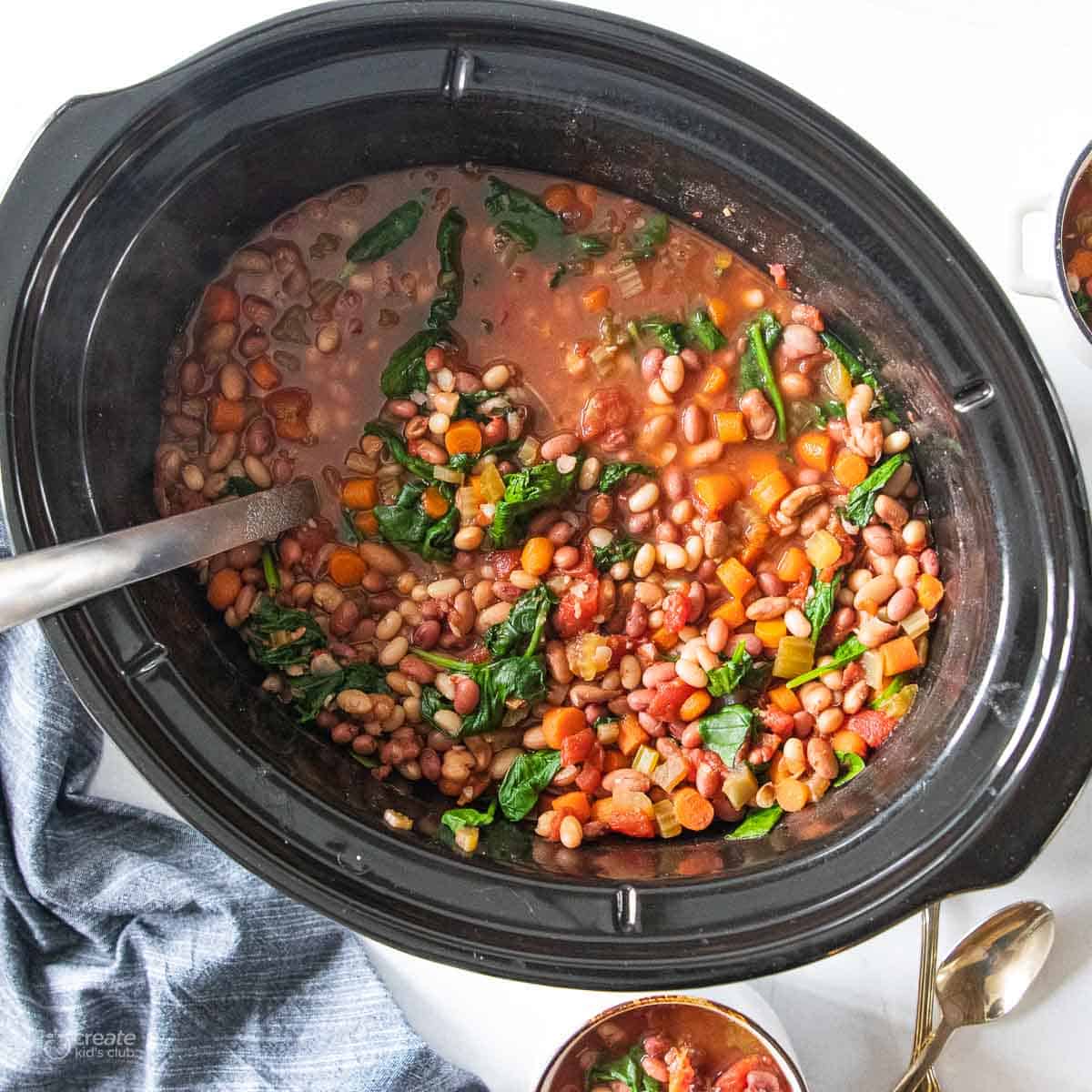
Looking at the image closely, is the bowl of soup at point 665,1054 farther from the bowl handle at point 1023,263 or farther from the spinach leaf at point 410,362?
the bowl handle at point 1023,263

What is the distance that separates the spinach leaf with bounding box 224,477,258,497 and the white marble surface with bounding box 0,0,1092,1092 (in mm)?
547

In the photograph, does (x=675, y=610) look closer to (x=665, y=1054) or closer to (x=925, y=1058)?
(x=665, y=1054)

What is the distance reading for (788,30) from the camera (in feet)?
7.39

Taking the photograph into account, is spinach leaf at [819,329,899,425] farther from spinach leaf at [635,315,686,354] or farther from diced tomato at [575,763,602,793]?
diced tomato at [575,763,602,793]

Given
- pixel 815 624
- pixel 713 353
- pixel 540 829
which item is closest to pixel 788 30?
pixel 713 353

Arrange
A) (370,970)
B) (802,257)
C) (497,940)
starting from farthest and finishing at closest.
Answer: (370,970) < (802,257) < (497,940)

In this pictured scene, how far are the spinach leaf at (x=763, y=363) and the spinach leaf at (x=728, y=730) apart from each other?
0.49 meters

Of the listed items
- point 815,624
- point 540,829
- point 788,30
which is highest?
point 788,30

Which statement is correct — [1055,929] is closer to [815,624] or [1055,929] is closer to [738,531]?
[815,624]

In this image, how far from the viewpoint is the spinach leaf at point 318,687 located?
6.97 feet

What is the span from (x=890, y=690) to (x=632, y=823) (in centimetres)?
50

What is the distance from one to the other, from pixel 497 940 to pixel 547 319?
105 centimetres

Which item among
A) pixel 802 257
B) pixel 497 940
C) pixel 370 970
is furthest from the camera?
pixel 370 970

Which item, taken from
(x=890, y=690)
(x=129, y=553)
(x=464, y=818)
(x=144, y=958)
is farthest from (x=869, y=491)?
(x=144, y=958)
